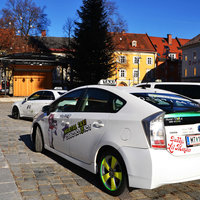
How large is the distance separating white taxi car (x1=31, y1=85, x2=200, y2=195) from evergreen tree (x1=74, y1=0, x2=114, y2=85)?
28.3 m

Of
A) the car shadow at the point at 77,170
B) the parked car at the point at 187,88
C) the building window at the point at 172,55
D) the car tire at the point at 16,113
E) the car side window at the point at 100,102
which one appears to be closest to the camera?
the car side window at the point at 100,102

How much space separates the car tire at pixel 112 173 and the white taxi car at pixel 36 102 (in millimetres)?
7508

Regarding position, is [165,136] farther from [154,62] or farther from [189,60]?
[154,62]

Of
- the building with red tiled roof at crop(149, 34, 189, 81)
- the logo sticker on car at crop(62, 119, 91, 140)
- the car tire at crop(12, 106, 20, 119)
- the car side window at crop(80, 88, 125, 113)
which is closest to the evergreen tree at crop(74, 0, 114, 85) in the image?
the car tire at crop(12, 106, 20, 119)

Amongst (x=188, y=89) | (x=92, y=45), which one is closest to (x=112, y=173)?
(x=188, y=89)

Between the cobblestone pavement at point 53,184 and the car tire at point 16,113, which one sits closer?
the cobblestone pavement at point 53,184

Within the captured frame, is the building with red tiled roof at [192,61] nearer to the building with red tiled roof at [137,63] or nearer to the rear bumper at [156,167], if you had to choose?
the building with red tiled roof at [137,63]

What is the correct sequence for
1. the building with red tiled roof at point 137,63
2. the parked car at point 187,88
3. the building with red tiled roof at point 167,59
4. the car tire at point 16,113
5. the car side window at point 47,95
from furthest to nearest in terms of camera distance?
1. the building with red tiled roof at point 167,59
2. the building with red tiled roof at point 137,63
3. the car tire at point 16,113
4. the car side window at point 47,95
5. the parked car at point 187,88

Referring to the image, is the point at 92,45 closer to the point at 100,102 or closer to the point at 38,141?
the point at 38,141

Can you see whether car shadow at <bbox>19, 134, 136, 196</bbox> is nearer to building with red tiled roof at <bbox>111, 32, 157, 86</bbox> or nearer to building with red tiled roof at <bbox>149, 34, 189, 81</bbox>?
building with red tiled roof at <bbox>111, 32, 157, 86</bbox>

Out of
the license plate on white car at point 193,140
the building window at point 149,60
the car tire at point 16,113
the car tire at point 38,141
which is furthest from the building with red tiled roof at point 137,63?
the license plate on white car at point 193,140

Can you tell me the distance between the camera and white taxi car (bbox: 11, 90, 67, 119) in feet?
36.8

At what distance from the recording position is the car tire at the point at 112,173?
346 centimetres

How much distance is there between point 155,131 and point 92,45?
2999cm
